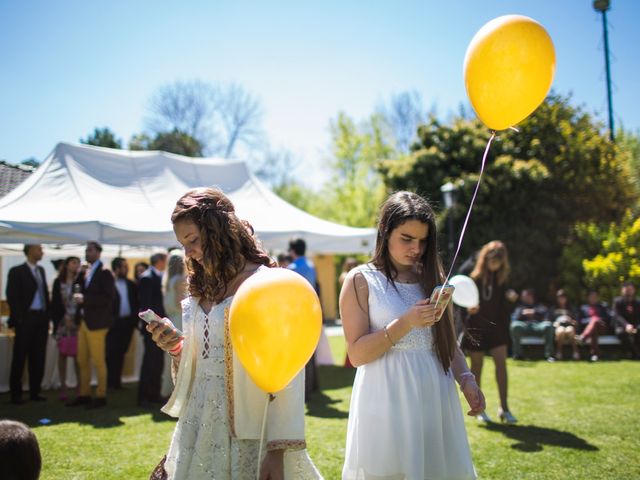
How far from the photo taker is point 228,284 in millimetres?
2125

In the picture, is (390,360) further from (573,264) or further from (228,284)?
(573,264)

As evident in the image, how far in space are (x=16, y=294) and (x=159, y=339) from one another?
6742 mm

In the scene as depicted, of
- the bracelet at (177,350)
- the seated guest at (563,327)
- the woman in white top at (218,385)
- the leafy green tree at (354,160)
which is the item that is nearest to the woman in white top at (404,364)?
the woman in white top at (218,385)

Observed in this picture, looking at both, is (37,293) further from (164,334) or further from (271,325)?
(271,325)

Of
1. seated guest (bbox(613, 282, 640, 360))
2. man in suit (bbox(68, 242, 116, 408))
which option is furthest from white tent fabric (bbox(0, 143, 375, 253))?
seated guest (bbox(613, 282, 640, 360))

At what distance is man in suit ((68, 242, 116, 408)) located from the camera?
730 centimetres

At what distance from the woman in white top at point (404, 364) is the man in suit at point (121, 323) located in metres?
6.77

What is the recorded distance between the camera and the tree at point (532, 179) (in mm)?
15281

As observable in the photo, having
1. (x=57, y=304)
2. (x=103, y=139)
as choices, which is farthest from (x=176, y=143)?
(x=57, y=304)

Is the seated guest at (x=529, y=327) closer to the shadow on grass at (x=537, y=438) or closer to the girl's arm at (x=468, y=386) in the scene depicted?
the shadow on grass at (x=537, y=438)

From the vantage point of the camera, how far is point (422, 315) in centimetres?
223

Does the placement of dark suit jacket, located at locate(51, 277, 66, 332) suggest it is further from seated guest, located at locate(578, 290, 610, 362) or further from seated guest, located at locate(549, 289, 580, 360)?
seated guest, located at locate(578, 290, 610, 362)

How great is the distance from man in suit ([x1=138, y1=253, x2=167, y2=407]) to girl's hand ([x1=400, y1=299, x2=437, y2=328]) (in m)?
6.01

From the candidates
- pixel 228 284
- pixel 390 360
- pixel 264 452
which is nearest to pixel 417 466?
pixel 390 360
